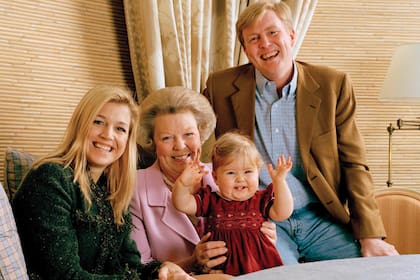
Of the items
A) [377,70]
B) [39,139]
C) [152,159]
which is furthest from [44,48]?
[377,70]

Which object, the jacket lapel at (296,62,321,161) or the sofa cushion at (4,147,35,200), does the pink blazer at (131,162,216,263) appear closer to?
the sofa cushion at (4,147,35,200)

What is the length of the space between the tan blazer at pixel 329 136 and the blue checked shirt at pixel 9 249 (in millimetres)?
1215

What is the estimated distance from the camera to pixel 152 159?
8.28 feet

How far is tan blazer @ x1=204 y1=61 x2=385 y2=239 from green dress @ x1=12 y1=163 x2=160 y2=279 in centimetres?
→ 90

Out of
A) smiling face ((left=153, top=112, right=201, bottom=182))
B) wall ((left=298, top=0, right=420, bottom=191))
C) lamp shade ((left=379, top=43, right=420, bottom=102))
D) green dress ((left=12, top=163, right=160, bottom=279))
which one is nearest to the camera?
green dress ((left=12, top=163, right=160, bottom=279))

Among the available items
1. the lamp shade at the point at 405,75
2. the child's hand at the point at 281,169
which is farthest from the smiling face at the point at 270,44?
the lamp shade at the point at 405,75

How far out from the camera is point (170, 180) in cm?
233

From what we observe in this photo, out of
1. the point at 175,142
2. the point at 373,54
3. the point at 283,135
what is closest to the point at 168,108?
the point at 175,142

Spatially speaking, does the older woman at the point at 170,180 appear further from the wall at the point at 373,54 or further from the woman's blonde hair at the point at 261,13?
the wall at the point at 373,54

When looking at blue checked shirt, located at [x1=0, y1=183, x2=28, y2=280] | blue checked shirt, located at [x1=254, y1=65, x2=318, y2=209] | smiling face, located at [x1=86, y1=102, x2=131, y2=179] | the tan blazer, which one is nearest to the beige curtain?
the tan blazer

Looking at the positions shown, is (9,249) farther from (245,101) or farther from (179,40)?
(179,40)

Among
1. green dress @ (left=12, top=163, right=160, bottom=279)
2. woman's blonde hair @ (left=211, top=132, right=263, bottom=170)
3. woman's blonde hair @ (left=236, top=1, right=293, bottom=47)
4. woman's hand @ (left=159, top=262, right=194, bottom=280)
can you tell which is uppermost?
woman's blonde hair @ (left=236, top=1, right=293, bottom=47)

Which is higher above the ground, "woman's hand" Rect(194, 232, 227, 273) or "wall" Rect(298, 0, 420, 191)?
"wall" Rect(298, 0, 420, 191)

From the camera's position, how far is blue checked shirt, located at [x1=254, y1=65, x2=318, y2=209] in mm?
2561
